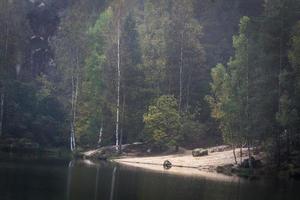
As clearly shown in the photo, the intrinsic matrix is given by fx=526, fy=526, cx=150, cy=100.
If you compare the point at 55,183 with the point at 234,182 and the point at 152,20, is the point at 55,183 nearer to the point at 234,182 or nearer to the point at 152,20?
the point at 234,182

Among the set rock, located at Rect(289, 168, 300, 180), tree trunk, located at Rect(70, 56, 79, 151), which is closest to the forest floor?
rock, located at Rect(289, 168, 300, 180)

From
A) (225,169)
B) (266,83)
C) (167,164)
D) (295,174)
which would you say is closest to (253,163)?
(225,169)

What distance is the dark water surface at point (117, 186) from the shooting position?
25.0m

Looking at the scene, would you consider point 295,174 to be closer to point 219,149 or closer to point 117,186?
point 219,149

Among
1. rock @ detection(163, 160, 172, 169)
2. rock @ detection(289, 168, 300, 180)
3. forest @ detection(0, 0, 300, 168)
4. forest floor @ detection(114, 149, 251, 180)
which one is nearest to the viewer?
rock @ detection(289, 168, 300, 180)

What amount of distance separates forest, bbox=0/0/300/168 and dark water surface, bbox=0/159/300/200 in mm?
10678

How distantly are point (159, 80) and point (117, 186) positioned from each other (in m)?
31.7

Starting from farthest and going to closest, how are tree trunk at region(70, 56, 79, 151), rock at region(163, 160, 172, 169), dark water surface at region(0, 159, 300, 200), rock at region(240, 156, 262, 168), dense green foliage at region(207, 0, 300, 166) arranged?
tree trunk at region(70, 56, 79, 151), rock at region(163, 160, 172, 169), rock at region(240, 156, 262, 168), dense green foliage at region(207, 0, 300, 166), dark water surface at region(0, 159, 300, 200)

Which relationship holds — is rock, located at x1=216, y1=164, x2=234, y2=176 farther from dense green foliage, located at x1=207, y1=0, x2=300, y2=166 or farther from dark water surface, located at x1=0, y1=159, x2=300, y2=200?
dark water surface, located at x1=0, y1=159, x2=300, y2=200

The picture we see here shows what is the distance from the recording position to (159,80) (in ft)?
197

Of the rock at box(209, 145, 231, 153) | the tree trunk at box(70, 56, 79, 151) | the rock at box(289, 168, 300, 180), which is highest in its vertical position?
the tree trunk at box(70, 56, 79, 151)

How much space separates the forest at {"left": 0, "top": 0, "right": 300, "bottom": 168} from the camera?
4534 centimetres

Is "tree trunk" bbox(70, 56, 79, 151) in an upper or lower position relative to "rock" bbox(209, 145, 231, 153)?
upper

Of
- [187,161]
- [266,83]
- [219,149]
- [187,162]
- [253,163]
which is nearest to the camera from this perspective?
[266,83]
